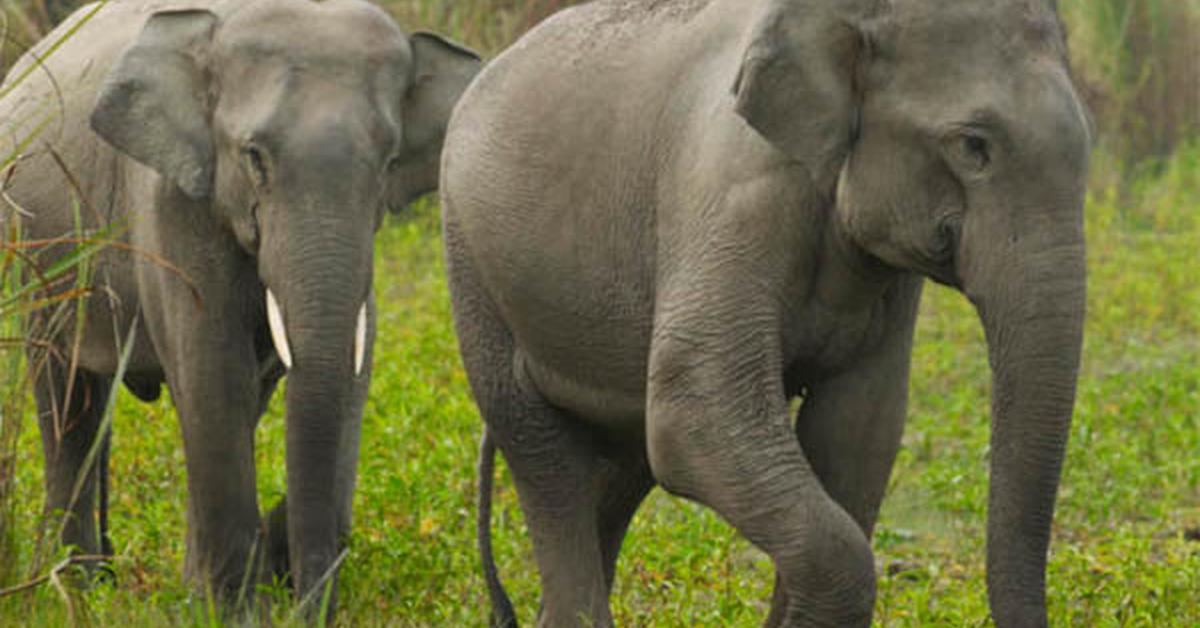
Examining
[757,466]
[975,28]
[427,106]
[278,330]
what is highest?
[975,28]

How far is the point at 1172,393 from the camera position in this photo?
892 centimetres

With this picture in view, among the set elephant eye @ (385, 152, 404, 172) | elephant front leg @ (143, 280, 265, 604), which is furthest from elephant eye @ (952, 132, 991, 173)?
elephant front leg @ (143, 280, 265, 604)

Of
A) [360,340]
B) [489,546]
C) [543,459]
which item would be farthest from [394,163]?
[543,459]

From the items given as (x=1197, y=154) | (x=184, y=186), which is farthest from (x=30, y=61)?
(x=1197, y=154)

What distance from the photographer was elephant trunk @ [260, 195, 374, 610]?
19.1 feet

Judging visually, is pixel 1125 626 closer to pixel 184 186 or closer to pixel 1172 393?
pixel 184 186

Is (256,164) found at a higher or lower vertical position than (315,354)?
higher

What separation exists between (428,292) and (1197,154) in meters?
5.99

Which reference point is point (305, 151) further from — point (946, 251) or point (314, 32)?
point (946, 251)

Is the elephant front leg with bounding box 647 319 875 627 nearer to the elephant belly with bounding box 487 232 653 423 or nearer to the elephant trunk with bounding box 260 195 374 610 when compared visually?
the elephant belly with bounding box 487 232 653 423

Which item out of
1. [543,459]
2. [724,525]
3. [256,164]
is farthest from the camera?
[724,525]

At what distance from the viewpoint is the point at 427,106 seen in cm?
657

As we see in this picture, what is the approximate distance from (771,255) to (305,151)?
181cm

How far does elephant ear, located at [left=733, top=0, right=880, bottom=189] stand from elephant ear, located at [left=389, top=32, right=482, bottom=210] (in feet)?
7.29
